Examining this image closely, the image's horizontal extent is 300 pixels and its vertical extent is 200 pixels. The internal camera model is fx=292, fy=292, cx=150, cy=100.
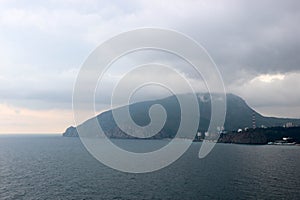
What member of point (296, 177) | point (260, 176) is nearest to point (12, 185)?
point (260, 176)

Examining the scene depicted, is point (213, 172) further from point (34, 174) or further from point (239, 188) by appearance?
point (34, 174)

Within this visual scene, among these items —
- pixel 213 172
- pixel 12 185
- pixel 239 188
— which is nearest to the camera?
pixel 239 188

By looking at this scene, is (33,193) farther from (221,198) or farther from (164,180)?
(221,198)

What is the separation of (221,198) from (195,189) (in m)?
12.6

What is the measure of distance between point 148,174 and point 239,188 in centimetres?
4059

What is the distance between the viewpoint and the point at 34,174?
123062 millimetres

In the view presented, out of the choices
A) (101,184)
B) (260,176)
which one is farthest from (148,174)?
(260,176)

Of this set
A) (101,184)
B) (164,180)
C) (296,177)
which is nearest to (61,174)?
(101,184)

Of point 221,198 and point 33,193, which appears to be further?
point 33,193

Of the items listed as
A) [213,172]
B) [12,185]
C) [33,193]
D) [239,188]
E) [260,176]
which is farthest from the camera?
[213,172]

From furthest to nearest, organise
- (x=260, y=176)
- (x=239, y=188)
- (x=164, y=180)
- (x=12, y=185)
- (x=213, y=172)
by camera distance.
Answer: (x=213, y=172) → (x=260, y=176) → (x=164, y=180) → (x=12, y=185) → (x=239, y=188)

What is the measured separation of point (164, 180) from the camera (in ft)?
352

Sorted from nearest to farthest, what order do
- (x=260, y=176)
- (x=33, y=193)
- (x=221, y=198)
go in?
(x=221, y=198) → (x=33, y=193) → (x=260, y=176)

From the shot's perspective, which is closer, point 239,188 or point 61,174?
point 239,188
